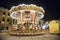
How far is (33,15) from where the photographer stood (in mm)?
2969

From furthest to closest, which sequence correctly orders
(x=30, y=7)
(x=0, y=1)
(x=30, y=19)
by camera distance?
(x=30, y=19), (x=30, y=7), (x=0, y=1)

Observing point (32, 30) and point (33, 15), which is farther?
point (33, 15)

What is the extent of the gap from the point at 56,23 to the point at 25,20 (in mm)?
827

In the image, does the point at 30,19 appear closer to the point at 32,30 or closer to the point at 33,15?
the point at 33,15

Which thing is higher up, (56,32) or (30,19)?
(30,19)

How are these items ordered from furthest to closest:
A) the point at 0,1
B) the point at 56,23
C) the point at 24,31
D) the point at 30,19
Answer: the point at 30,19 < the point at 24,31 < the point at 56,23 < the point at 0,1

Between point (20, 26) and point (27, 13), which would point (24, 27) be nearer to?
point (20, 26)

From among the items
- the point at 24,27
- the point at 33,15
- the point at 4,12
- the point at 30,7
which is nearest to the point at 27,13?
the point at 33,15

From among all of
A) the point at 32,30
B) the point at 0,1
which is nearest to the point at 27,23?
the point at 32,30

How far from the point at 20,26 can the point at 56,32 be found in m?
0.79

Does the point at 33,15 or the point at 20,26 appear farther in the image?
the point at 33,15

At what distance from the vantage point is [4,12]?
4.85 m

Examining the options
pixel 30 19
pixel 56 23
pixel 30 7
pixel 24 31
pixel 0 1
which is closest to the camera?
pixel 0 1

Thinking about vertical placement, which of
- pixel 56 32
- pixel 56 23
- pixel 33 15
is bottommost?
pixel 56 32
